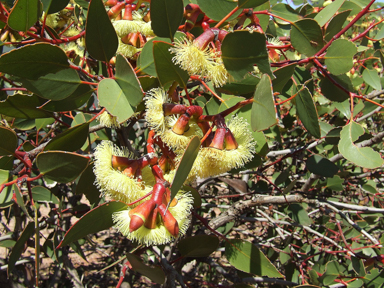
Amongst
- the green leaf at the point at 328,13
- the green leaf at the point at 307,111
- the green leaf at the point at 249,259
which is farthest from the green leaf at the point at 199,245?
the green leaf at the point at 328,13

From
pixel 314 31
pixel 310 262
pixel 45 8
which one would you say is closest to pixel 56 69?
pixel 45 8

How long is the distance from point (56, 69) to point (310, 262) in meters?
2.17

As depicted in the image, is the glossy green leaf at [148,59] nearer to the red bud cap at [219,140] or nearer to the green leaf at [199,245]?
the red bud cap at [219,140]

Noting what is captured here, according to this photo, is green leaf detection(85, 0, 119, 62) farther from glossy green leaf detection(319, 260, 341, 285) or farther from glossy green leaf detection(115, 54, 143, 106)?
glossy green leaf detection(319, 260, 341, 285)

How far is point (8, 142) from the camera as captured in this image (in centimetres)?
98

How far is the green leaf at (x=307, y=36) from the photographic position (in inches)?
35.3

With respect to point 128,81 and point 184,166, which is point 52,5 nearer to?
point 128,81

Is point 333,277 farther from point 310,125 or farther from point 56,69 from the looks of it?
point 56,69

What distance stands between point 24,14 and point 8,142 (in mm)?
427

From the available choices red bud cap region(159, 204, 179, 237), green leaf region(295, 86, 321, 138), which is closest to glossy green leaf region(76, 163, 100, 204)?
red bud cap region(159, 204, 179, 237)

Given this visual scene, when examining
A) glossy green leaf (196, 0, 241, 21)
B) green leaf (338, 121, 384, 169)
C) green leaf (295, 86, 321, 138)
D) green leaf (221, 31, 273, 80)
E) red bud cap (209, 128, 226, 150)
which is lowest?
green leaf (338, 121, 384, 169)

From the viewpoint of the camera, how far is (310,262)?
2160 mm

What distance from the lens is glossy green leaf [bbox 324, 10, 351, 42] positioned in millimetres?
942

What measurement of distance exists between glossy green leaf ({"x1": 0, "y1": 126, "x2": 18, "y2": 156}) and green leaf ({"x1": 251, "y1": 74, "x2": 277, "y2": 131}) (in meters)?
0.82
